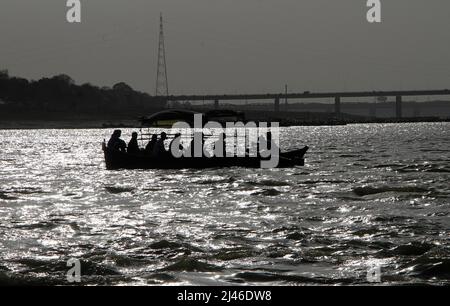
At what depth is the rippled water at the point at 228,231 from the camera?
41.2 ft

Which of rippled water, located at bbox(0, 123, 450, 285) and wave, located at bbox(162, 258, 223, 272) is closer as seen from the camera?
rippled water, located at bbox(0, 123, 450, 285)

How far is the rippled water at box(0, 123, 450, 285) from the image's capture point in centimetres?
1255

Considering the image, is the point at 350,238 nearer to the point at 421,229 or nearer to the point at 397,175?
the point at 421,229

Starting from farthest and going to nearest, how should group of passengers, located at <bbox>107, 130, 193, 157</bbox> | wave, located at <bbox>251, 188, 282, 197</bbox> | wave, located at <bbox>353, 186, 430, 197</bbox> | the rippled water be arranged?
group of passengers, located at <bbox>107, 130, 193, 157</bbox>, wave, located at <bbox>353, 186, 430, 197</bbox>, wave, located at <bbox>251, 188, 282, 197</bbox>, the rippled water

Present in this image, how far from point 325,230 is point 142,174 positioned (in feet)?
63.1

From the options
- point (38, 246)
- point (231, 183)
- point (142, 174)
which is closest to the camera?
point (38, 246)

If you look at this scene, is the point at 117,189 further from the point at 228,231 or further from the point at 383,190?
Result: the point at 228,231

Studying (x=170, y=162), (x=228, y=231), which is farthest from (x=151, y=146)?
(x=228, y=231)

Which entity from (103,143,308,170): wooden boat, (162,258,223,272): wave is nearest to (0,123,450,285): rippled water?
(162,258,223,272): wave

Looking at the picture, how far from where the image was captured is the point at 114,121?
177 metres

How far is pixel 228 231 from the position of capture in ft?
54.9

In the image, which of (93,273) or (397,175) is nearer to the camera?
(93,273)

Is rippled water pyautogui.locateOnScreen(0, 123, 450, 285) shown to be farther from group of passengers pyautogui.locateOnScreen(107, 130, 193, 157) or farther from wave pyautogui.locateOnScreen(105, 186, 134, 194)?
group of passengers pyautogui.locateOnScreen(107, 130, 193, 157)
